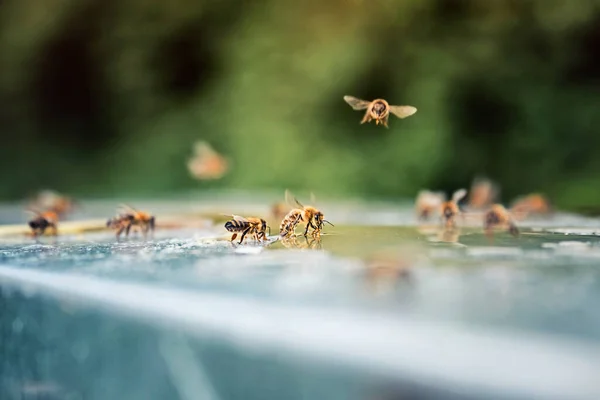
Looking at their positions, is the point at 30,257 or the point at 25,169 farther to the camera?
the point at 25,169

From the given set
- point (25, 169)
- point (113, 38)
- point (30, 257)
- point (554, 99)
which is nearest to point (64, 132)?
point (25, 169)

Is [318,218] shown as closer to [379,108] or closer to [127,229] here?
[127,229]

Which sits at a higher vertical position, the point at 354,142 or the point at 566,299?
the point at 354,142

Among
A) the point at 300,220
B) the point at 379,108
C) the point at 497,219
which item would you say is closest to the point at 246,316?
the point at 300,220

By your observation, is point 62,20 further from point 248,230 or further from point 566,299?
point 566,299

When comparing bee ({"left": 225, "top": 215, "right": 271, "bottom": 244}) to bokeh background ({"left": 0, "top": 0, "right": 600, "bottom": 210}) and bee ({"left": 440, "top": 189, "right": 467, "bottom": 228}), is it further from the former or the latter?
bokeh background ({"left": 0, "top": 0, "right": 600, "bottom": 210})

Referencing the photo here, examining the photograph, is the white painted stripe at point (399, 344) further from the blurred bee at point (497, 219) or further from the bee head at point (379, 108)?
the bee head at point (379, 108)
